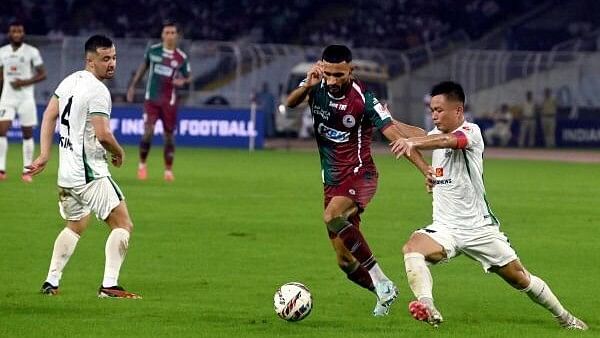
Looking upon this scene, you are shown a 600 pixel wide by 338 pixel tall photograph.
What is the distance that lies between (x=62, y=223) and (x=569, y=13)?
36.5m

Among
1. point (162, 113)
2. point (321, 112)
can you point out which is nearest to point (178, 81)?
point (162, 113)

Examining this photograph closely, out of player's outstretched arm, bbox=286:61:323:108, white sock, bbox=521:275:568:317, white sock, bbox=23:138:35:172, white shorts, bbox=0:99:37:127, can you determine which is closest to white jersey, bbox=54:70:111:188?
player's outstretched arm, bbox=286:61:323:108

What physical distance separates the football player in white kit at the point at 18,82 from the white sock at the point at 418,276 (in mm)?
13286

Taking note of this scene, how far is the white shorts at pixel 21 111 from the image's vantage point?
22.1 metres

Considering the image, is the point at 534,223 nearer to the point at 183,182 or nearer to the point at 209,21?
the point at 183,182

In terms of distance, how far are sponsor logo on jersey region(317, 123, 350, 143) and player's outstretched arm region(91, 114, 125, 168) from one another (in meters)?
1.50

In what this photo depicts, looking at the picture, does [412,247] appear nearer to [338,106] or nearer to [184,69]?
[338,106]

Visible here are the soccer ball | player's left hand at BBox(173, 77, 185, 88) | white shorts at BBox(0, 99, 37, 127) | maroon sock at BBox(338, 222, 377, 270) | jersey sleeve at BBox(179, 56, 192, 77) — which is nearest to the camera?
the soccer ball

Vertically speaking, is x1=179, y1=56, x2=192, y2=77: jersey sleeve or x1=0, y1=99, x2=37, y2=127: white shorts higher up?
x1=179, y1=56, x2=192, y2=77: jersey sleeve

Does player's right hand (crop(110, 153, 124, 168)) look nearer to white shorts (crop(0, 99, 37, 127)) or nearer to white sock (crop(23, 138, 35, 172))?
white sock (crop(23, 138, 35, 172))

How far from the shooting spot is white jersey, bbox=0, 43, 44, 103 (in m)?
21.8

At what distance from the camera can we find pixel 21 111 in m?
22.2

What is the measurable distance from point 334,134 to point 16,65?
12523 millimetres

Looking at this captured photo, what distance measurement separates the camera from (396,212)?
720 inches
